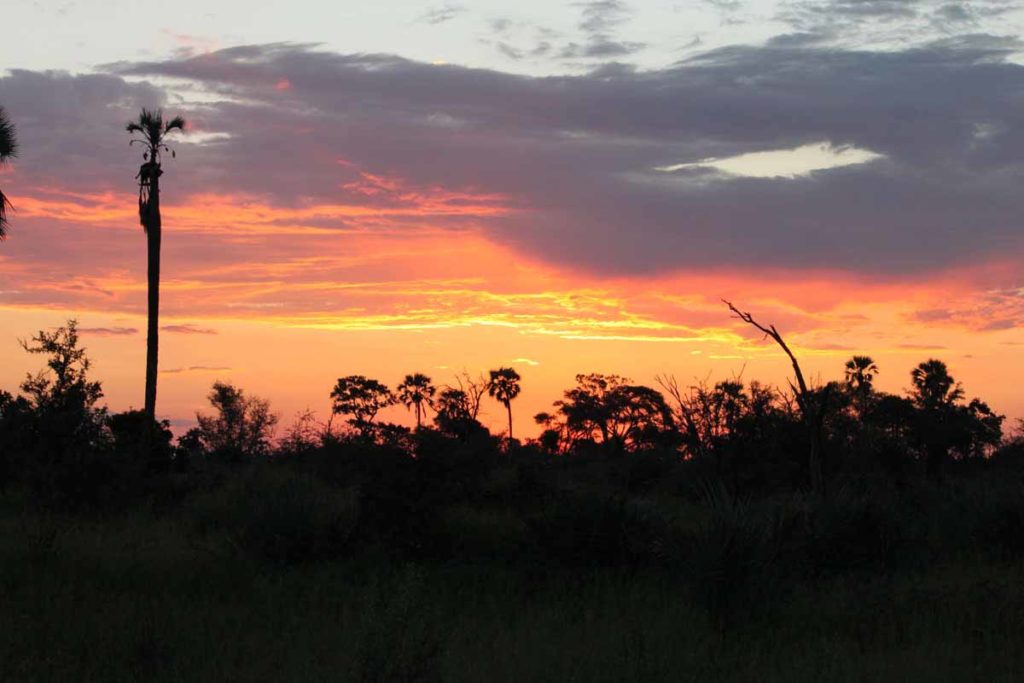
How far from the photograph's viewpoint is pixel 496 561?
18.1 metres

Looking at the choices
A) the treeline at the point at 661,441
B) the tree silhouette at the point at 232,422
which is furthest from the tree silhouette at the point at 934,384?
the tree silhouette at the point at 232,422

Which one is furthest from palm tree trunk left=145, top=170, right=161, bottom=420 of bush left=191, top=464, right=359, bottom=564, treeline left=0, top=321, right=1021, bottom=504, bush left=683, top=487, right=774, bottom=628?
bush left=683, top=487, right=774, bottom=628

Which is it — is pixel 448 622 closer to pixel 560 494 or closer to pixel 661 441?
pixel 560 494

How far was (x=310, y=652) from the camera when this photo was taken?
12.0 meters

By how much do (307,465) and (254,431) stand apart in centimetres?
2599

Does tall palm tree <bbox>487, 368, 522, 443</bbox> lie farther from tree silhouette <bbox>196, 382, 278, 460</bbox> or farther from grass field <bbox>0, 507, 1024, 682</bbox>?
grass field <bbox>0, 507, 1024, 682</bbox>

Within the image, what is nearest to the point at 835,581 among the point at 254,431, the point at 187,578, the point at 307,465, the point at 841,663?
the point at 841,663

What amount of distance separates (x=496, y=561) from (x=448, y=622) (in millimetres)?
4347

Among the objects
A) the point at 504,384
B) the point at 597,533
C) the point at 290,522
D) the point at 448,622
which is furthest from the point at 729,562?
the point at 504,384

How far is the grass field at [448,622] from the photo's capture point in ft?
35.7

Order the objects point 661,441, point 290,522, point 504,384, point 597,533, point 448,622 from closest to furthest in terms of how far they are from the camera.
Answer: point 448,622, point 597,533, point 290,522, point 661,441, point 504,384

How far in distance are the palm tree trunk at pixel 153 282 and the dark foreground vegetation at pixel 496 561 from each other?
6290 mm

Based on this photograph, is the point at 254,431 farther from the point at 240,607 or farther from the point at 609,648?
the point at 609,648

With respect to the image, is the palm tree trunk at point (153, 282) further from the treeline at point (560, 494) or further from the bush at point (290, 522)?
the bush at point (290, 522)
